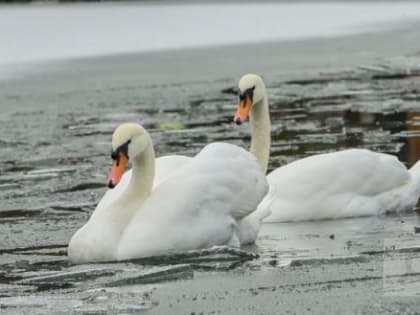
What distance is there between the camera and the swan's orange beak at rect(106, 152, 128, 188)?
836cm

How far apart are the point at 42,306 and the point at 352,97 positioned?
407 inches

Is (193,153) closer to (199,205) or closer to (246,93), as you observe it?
(246,93)

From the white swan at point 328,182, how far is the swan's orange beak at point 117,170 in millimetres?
1659

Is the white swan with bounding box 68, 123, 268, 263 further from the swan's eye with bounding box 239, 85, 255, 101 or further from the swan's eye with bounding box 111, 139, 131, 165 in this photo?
the swan's eye with bounding box 239, 85, 255, 101

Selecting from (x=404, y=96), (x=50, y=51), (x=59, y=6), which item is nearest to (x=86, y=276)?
(x=404, y=96)

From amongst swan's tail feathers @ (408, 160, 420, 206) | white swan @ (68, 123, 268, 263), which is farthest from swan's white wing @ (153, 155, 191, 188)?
swan's tail feathers @ (408, 160, 420, 206)

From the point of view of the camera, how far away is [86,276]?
796 centimetres

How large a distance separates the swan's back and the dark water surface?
0.18 metres

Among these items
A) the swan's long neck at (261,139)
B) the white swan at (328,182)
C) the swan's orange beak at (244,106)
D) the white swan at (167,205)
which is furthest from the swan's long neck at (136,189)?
the swan's long neck at (261,139)

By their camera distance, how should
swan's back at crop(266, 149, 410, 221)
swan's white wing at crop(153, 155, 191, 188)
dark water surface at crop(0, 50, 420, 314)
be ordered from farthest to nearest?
swan's back at crop(266, 149, 410, 221) < swan's white wing at crop(153, 155, 191, 188) < dark water surface at crop(0, 50, 420, 314)

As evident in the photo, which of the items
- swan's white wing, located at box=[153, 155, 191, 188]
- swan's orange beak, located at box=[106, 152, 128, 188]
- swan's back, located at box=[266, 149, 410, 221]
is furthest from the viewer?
swan's back, located at box=[266, 149, 410, 221]

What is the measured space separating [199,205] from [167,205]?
0.21m

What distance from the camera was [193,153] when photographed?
42.7 feet

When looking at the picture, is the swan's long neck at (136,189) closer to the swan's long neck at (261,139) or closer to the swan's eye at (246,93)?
the swan's eye at (246,93)
